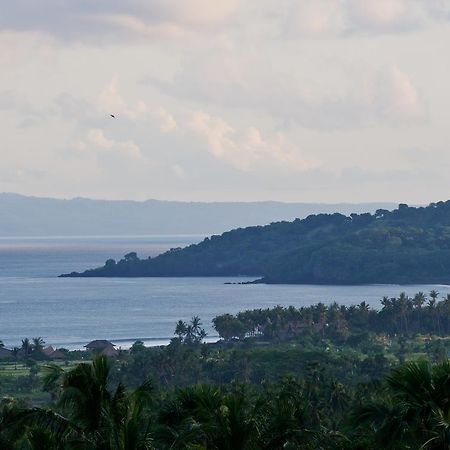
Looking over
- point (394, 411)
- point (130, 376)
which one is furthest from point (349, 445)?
point (130, 376)

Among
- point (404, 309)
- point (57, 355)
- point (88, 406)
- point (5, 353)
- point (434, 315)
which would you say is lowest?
point (57, 355)

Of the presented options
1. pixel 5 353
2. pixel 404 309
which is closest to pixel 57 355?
pixel 5 353

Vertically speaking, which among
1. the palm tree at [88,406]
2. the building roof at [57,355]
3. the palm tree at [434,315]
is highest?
the palm tree at [434,315]

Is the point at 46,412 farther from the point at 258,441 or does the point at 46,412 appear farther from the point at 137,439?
the point at 258,441

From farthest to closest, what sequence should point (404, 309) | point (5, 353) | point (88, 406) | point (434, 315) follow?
point (434, 315)
point (404, 309)
point (5, 353)
point (88, 406)

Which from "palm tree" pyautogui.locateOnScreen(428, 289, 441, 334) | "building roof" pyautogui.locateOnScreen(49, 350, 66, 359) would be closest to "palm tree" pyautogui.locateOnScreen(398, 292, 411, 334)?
"palm tree" pyautogui.locateOnScreen(428, 289, 441, 334)

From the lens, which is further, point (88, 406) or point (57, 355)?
point (57, 355)

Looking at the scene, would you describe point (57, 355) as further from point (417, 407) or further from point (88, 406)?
point (417, 407)

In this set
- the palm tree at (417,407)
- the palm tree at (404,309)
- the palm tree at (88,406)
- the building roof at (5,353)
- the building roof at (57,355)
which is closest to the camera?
the palm tree at (417,407)

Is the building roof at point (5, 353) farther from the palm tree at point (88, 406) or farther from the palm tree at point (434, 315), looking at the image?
the palm tree at point (88, 406)

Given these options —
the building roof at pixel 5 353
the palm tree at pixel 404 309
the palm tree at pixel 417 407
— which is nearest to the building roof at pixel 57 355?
the building roof at pixel 5 353

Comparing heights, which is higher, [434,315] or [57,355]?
[434,315]

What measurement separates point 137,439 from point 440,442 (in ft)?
19.8

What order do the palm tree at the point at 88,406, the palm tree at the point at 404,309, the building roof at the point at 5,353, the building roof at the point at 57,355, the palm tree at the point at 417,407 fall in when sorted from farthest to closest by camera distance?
the palm tree at the point at 404,309, the building roof at the point at 5,353, the building roof at the point at 57,355, the palm tree at the point at 88,406, the palm tree at the point at 417,407
